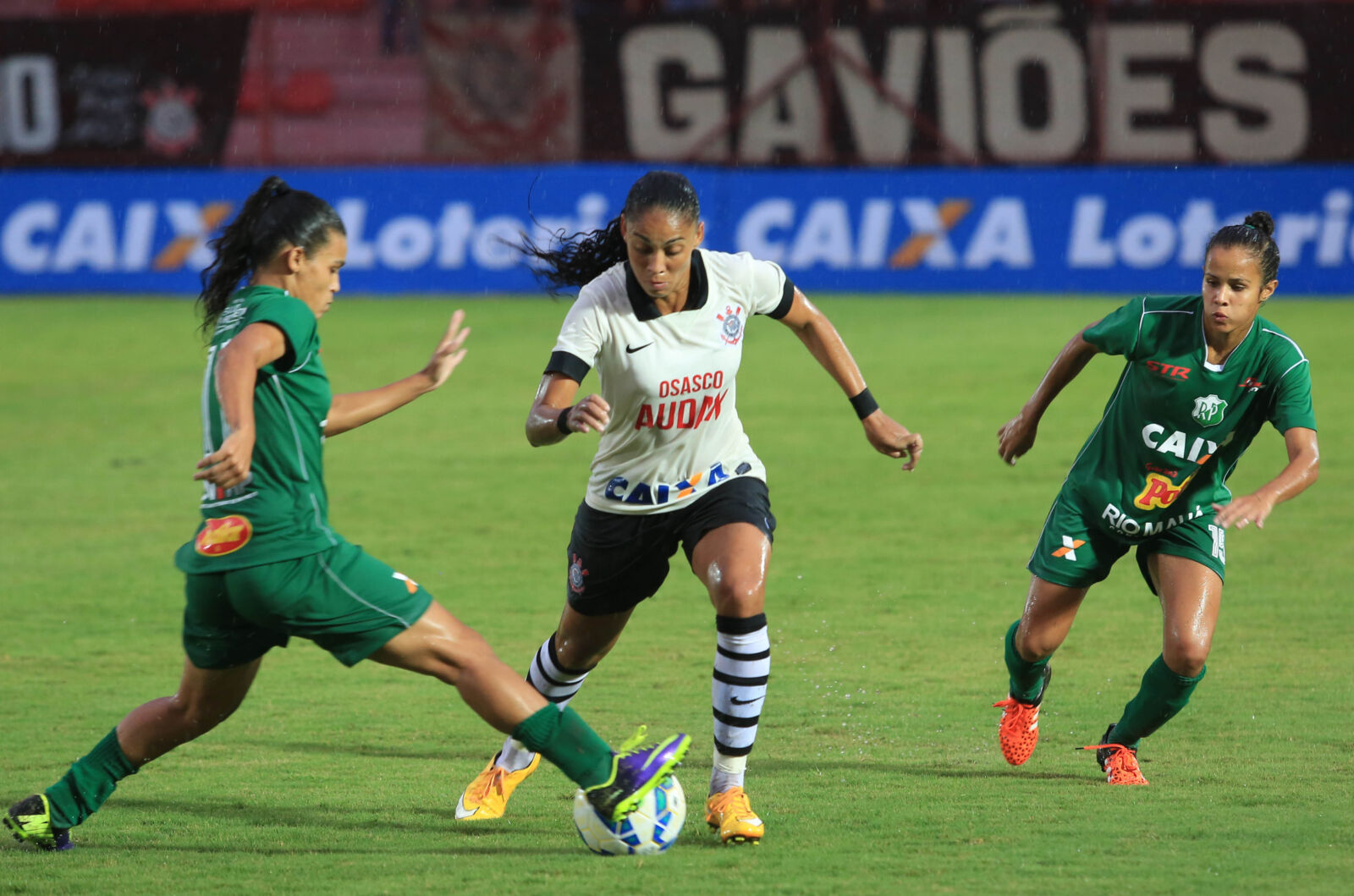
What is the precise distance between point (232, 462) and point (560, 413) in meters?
1.08

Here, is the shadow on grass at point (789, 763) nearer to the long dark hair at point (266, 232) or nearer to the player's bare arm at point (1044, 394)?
the player's bare arm at point (1044, 394)

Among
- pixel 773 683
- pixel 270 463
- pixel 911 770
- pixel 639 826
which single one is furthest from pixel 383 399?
pixel 773 683

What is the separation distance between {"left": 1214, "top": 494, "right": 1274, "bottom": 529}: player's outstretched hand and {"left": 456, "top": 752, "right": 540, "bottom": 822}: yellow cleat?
2434 millimetres

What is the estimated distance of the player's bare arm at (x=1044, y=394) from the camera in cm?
581

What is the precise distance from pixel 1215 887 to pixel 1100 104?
1838cm

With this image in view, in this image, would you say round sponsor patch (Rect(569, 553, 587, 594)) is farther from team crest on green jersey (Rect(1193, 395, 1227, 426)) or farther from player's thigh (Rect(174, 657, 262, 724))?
team crest on green jersey (Rect(1193, 395, 1227, 426))

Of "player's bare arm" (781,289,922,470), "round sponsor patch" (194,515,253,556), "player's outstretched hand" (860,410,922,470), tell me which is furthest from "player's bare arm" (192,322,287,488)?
"player's outstretched hand" (860,410,922,470)

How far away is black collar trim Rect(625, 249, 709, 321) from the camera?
5.36 m

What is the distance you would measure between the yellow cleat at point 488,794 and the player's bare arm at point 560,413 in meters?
1.14

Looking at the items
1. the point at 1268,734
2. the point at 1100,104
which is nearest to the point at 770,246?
the point at 1100,104

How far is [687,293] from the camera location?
5.42 m

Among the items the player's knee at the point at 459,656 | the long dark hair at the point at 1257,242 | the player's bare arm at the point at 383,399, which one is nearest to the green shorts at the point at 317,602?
the player's knee at the point at 459,656

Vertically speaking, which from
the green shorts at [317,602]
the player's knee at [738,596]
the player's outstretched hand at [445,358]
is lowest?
the player's knee at [738,596]

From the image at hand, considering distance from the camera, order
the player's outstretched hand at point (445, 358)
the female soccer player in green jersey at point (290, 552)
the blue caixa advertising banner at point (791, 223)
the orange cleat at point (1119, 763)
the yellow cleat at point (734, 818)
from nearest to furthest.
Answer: the female soccer player in green jersey at point (290, 552)
the yellow cleat at point (734, 818)
the player's outstretched hand at point (445, 358)
the orange cleat at point (1119, 763)
the blue caixa advertising banner at point (791, 223)
